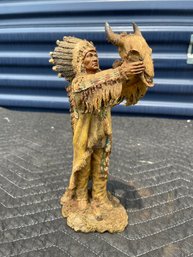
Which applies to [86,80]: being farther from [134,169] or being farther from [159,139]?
[159,139]

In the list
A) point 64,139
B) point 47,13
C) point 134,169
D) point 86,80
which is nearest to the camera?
point 86,80

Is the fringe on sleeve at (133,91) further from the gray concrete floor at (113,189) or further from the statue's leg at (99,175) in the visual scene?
the gray concrete floor at (113,189)

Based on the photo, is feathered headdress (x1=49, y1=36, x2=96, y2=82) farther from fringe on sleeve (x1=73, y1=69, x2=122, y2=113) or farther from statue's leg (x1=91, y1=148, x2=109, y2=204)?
statue's leg (x1=91, y1=148, x2=109, y2=204)

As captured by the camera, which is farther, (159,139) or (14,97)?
(14,97)

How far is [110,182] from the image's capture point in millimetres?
1940

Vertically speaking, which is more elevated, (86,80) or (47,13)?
(47,13)

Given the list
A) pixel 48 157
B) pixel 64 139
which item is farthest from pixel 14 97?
pixel 48 157

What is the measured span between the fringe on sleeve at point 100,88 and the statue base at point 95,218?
0.60 metres

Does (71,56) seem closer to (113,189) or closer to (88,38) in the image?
(113,189)

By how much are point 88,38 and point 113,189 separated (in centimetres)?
169

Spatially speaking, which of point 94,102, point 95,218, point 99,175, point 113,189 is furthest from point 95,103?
point 113,189

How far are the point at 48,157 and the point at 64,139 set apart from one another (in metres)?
0.38

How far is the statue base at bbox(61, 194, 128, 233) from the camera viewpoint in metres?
1.50

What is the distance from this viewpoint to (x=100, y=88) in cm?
116
